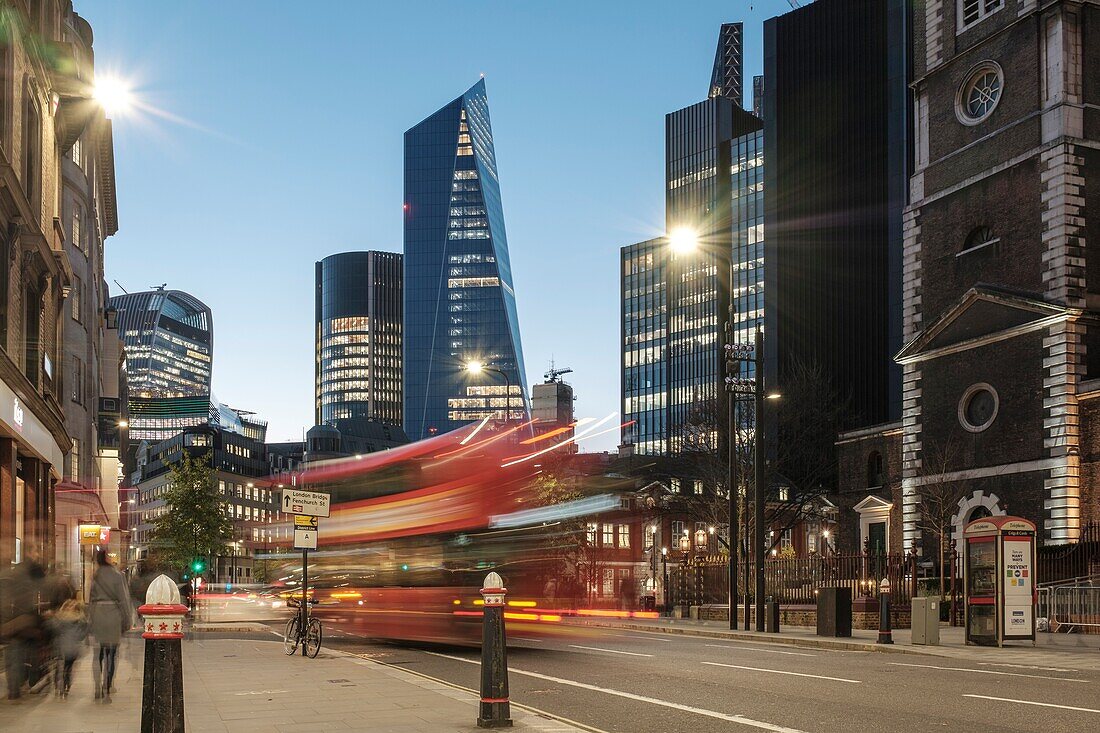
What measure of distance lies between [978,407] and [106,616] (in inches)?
1448

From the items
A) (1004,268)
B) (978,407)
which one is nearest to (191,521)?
(978,407)

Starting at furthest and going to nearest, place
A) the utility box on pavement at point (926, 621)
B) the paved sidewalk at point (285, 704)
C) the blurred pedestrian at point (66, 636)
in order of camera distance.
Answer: the utility box on pavement at point (926, 621) < the blurred pedestrian at point (66, 636) < the paved sidewalk at point (285, 704)

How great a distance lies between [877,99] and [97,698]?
108 meters

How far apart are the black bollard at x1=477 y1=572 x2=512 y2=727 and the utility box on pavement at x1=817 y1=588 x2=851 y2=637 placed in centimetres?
1811

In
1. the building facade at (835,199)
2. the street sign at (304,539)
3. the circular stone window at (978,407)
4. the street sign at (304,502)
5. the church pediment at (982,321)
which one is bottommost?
the street sign at (304,539)

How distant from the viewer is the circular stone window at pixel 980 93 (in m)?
43.4

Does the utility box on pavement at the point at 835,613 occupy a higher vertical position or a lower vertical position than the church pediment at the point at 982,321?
lower

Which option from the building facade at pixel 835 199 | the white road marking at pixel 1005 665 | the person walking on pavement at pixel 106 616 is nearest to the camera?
the person walking on pavement at pixel 106 616

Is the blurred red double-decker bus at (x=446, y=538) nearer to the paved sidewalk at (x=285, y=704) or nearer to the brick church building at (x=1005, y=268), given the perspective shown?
the paved sidewalk at (x=285, y=704)

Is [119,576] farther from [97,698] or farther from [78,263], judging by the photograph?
[78,263]

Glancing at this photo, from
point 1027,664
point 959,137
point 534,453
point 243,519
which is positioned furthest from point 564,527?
point 243,519

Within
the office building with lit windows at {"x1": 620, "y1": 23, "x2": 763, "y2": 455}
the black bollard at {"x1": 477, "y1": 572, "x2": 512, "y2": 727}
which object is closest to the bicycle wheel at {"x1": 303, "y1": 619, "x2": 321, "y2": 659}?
the black bollard at {"x1": 477, "y1": 572, "x2": 512, "y2": 727}

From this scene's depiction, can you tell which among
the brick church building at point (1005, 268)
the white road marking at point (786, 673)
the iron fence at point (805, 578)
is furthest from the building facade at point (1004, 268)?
the white road marking at point (786, 673)

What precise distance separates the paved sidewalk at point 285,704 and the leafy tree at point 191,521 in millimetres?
56055
